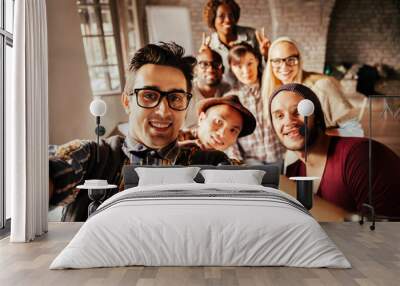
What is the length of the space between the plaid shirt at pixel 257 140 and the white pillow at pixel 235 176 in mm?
637

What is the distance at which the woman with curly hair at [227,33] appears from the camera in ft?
26.4

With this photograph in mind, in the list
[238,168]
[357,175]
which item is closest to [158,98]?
[238,168]

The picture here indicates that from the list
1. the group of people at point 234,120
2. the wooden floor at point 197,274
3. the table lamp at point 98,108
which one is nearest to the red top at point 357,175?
the group of people at point 234,120

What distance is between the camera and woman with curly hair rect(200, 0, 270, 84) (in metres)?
8.05

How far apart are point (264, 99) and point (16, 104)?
350 centimetres

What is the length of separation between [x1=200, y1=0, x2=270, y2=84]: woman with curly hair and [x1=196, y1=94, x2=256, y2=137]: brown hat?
Answer: 15.3 inches

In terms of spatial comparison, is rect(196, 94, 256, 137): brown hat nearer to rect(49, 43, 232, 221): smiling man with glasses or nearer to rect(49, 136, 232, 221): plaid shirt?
rect(49, 43, 232, 221): smiling man with glasses

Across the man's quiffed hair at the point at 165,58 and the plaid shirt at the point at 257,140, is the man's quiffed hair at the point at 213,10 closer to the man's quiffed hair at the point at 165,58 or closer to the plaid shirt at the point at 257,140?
the man's quiffed hair at the point at 165,58

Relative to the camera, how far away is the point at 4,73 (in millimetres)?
6695

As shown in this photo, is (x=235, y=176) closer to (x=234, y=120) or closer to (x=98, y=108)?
(x=234, y=120)

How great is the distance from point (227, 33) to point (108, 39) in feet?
5.54

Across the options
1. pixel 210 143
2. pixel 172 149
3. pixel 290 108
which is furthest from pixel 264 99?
pixel 172 149

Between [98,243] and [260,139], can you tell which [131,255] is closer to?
[98,243]

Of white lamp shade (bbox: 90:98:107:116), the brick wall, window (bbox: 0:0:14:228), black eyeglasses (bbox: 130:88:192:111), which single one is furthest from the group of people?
window (bbox: 0:0:14:228)
